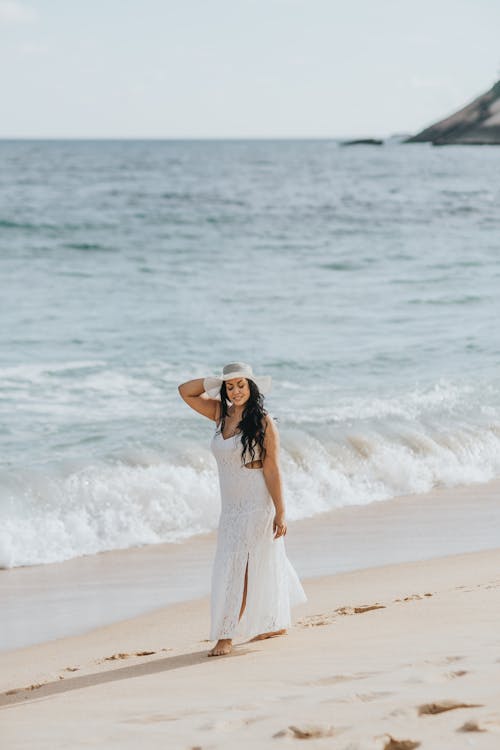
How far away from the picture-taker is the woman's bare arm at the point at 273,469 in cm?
565

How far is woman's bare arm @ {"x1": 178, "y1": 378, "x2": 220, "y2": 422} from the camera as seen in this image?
232 inches

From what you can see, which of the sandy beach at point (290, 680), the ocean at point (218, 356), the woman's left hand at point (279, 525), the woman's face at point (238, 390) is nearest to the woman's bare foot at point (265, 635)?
the sandy beach at point (290, 680)

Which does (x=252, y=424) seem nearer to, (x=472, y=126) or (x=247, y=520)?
(x=247, y=520)

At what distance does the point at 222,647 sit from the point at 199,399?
1.25 m

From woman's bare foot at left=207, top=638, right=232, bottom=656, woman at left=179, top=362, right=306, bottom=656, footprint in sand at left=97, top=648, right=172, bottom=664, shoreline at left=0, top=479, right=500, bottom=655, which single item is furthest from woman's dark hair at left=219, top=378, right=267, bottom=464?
shoreline at left=0, top=479, right=500, bottom=655

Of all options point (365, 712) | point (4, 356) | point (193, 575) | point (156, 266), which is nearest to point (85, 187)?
point (156, 266)

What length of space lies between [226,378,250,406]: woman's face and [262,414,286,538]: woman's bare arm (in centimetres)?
16

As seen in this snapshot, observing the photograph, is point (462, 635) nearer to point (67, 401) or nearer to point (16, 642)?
point (16, 642)

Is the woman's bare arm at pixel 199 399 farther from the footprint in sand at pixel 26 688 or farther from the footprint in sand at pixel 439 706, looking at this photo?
the footprint in sand at pixel 439 706

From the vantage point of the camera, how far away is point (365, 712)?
4277mm

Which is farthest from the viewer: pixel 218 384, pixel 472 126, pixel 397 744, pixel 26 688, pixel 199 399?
pixel 472 126

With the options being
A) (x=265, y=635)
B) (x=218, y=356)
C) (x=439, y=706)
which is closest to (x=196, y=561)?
(x=265, y=635)

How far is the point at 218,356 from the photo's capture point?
16500mm

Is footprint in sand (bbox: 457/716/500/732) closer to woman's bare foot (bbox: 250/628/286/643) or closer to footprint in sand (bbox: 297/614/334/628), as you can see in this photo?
woman's bare foot (bbox: 250/628/286/643)
